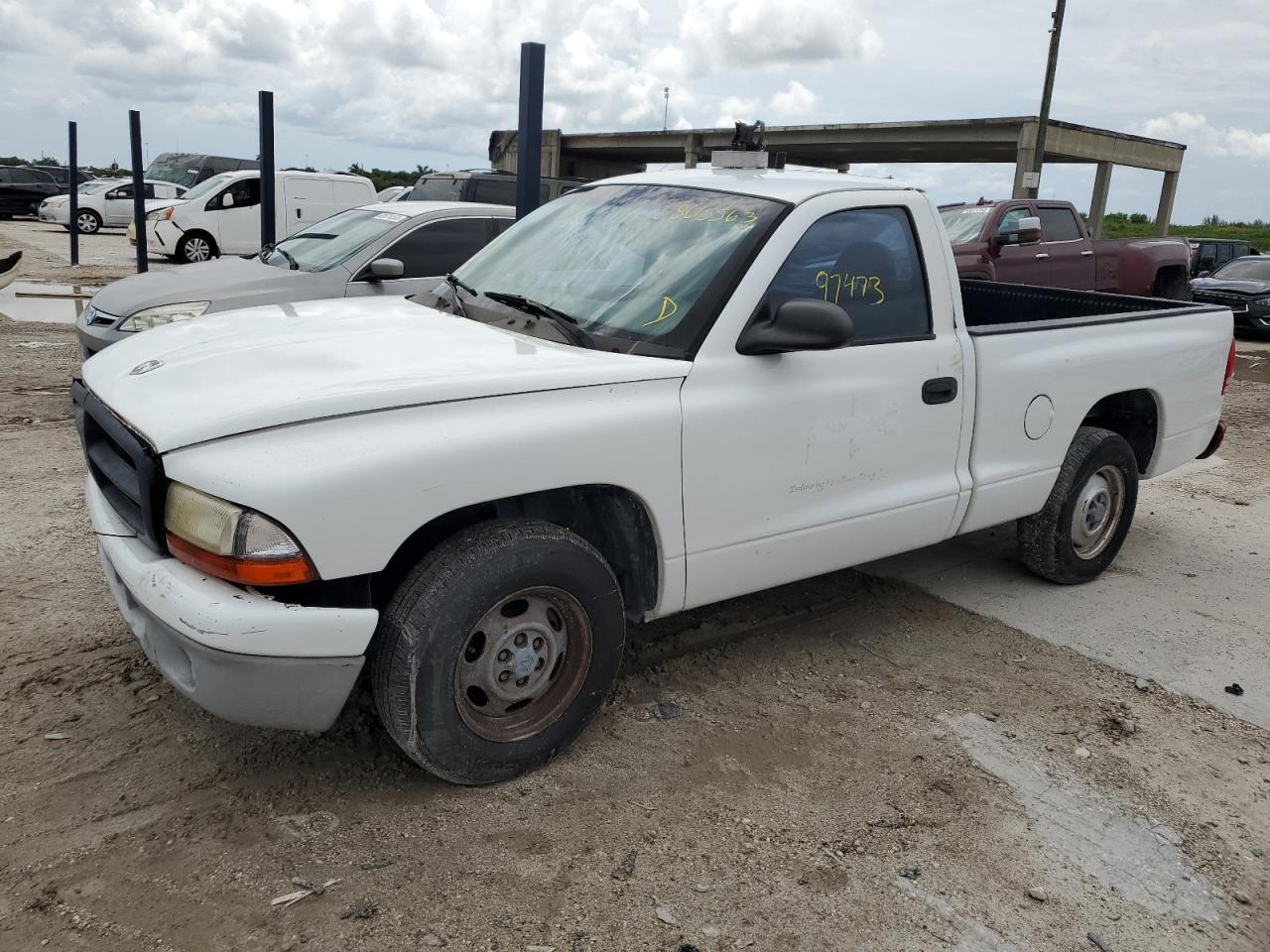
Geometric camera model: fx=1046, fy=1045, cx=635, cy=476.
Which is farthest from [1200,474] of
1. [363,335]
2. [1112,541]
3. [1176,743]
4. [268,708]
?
[268,708]

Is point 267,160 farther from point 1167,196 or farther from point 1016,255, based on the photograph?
point 1167,196

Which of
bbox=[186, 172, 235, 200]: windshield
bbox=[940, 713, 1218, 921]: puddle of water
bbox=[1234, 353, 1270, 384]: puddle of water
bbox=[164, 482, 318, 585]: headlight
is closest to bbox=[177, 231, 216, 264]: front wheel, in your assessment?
bbox=[186, 172, 235, 200]: windshield

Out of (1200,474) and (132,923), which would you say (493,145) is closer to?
(1200,474)

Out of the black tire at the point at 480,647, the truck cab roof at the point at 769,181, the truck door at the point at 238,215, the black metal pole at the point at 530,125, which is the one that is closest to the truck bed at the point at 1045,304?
the truck cab roof at the point at 769,181

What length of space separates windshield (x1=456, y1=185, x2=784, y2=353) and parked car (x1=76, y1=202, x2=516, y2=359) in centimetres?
294

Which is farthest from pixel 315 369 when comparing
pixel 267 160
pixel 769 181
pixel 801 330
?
pixel 267 160

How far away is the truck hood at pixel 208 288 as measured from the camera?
23.5ft

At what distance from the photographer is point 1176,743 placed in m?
3.72

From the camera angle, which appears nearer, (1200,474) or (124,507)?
(124,507)

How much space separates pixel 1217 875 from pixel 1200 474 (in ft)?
18.3

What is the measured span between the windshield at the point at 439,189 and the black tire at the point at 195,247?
13.7ft

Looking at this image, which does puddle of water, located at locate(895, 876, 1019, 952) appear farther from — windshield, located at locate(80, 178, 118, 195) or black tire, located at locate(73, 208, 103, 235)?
windshield, located at locate(80, 178, 118, 195)

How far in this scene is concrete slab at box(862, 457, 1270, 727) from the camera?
4.36m

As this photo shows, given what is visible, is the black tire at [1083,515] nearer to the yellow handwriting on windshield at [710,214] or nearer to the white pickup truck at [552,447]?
the white pickup truck at [552,447]
